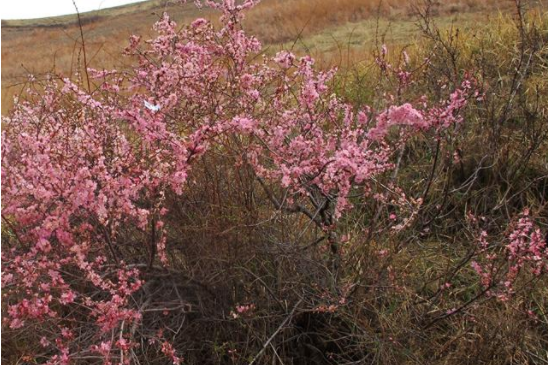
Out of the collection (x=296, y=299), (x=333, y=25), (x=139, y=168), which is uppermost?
(x=139, y=168)

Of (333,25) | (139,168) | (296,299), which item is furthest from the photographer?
(333,25)

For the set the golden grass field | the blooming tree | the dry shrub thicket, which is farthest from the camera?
the golden grass field

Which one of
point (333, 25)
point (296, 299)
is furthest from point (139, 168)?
point (333, 25)

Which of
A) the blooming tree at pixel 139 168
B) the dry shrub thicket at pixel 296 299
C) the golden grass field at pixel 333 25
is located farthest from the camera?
the golden grass field at pixel 333 25

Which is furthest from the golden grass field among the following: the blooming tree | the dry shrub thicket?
the dry shrub thicket

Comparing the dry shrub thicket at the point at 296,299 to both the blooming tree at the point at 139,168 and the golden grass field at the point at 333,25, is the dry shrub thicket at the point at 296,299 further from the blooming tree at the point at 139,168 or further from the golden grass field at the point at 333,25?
the golden grass field at the point at 333,25

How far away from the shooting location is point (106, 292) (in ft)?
10.2

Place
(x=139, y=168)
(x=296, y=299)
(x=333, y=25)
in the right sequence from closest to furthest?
(x=139, y=168)
(x=296, y=299)
(x=333, y=25)

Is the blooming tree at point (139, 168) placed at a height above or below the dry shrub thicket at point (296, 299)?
above

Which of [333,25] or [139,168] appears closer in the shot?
[139,168]

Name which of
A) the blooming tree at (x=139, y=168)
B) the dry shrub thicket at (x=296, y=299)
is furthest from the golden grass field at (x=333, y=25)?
the dry shrub thicket at (x=296, y=299)

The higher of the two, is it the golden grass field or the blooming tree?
the blooming tree

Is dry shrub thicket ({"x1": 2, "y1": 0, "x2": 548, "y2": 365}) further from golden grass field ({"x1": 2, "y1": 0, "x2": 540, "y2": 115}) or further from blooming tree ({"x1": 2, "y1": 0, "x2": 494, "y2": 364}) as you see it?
golden grass field ({"x1": 2, "y1": 0, "x2": 540, "y2": 115})

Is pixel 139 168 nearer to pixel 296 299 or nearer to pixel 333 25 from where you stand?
pixel 296 299
